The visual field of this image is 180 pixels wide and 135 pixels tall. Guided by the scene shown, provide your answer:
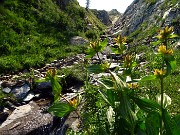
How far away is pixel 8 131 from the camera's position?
13.5 meters

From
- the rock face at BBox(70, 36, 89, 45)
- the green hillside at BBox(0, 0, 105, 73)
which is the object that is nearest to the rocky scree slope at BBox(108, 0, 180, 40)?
the rock face at BBox(70, 36, 89, 45)

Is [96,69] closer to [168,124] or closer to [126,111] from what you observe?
[126,111]

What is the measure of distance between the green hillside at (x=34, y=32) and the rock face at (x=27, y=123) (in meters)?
7.86

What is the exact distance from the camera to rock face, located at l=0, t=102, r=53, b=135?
13.6 meters

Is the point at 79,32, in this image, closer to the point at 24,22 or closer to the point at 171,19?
the point at 24,22

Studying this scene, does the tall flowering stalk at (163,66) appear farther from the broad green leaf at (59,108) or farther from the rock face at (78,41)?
the rock face at (78,41)

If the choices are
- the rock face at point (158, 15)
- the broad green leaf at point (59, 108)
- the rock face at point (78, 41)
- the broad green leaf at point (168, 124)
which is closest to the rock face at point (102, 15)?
the rock face at point (158, 15)

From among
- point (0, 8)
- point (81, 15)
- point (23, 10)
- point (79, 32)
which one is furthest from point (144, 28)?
point (0, 8)

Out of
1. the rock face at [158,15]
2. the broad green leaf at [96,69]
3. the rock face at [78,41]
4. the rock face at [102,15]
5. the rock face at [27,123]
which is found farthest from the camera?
the rock face at [102,15]

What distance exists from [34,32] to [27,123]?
1875 centimetres

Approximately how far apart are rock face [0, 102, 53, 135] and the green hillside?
7858 millimetres

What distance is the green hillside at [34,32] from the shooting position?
25016 mm

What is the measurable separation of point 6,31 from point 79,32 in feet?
34.6

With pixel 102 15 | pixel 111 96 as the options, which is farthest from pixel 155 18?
pixel 102 15
